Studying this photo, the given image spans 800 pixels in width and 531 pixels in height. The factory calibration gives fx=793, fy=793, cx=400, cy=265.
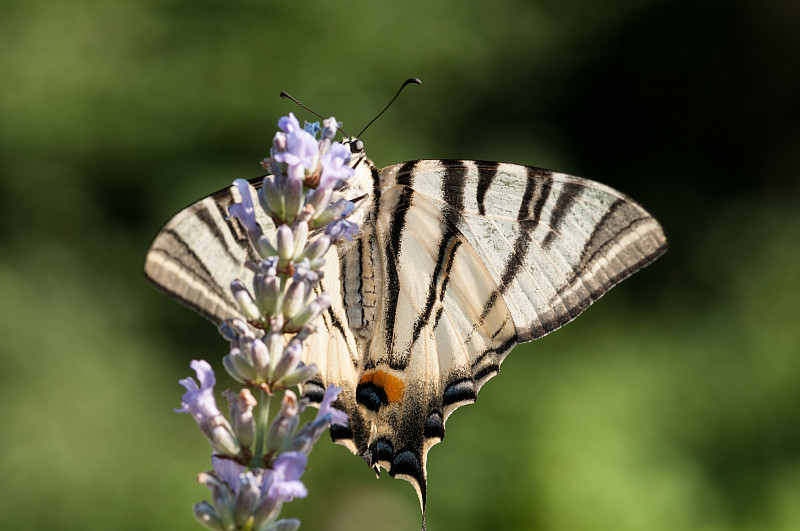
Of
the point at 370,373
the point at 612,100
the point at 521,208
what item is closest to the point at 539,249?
the point at 521,208

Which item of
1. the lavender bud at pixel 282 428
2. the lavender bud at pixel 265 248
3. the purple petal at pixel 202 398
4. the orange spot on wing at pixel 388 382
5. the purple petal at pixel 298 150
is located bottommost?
the orange spot on wing at pixel 388 382

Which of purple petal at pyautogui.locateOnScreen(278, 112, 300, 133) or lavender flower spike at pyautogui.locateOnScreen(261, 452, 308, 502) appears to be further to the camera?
purple petal at pyautogui.locateOnScreen(278, 112, 300, 133)

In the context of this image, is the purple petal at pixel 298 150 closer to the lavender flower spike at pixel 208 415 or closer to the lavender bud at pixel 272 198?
the lavender bud at pixel 272 198

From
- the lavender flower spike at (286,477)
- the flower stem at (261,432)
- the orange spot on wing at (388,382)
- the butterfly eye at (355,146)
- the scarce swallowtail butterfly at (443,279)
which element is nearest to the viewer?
the lavender flower spike at (286,477)

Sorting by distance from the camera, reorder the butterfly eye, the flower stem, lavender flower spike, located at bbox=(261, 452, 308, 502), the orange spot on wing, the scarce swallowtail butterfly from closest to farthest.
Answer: lavender flower spike, located at bbox=(261, 452, 308, 502) < the flower stem < the butterfly eye < the scarce swallowtail butterfly < the orange spot on wing

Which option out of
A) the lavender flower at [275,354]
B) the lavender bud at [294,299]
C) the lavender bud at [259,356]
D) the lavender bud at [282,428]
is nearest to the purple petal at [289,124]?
the lavender flower at [275,354]

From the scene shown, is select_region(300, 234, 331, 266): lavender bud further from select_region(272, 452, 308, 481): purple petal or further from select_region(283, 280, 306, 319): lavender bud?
select_region(272, 452, 308, 481): purple petal

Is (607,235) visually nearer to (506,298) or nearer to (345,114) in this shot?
(506,298)

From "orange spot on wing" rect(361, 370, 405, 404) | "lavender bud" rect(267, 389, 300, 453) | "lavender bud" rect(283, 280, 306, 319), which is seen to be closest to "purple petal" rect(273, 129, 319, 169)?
"lavender bud" rect(283, 280, 306, 319)
